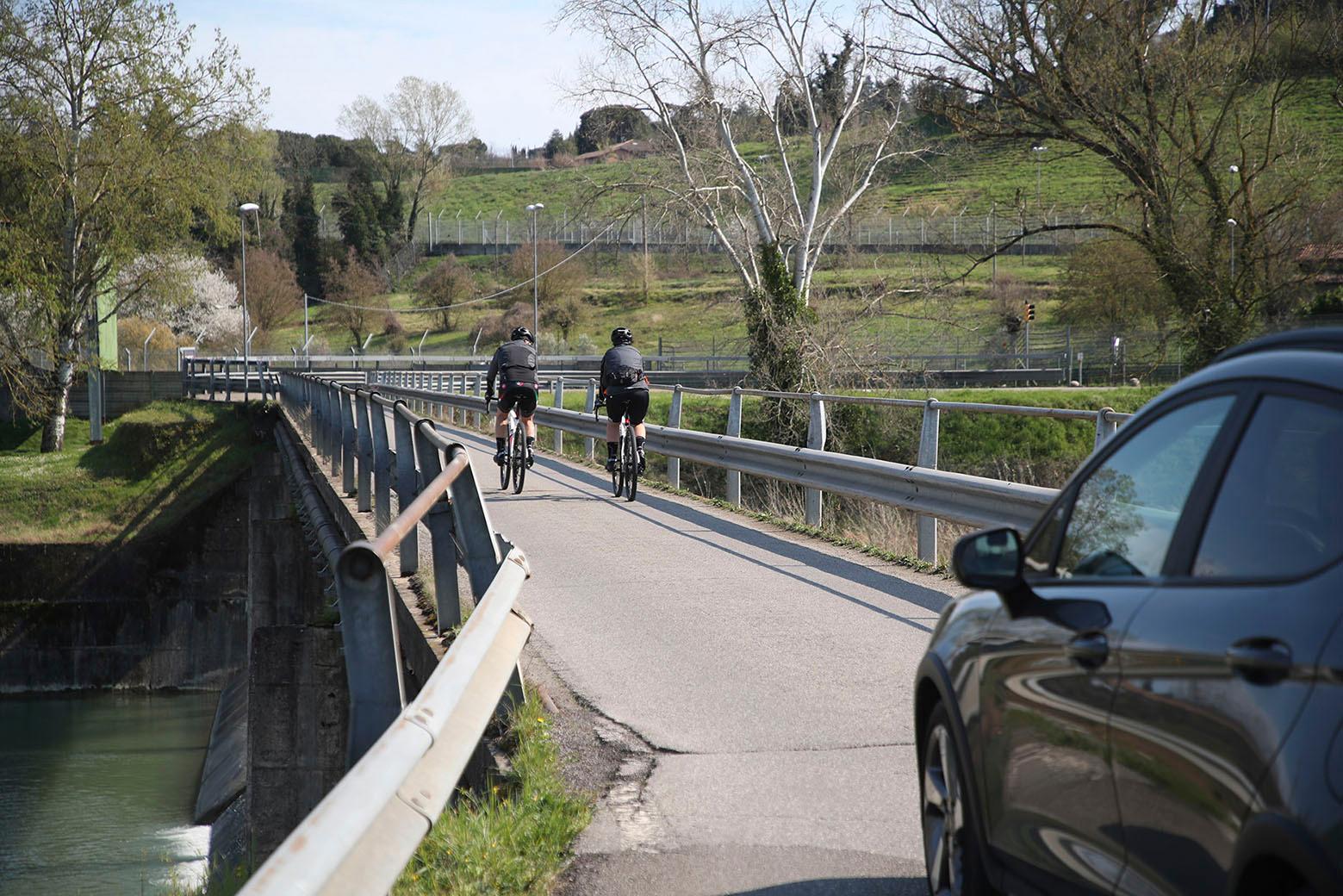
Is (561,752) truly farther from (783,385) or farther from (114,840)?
(783,385)

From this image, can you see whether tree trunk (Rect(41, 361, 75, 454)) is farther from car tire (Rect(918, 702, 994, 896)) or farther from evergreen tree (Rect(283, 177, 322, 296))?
evergreen tree (Rect(283, 177, 322, 296))

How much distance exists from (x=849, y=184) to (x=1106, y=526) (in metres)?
38.3

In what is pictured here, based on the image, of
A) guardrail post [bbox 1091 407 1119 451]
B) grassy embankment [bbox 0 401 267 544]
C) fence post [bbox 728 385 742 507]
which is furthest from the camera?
grassy embankment [bbox 0 401 267 544]

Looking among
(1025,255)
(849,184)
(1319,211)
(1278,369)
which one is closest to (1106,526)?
(1278,369)

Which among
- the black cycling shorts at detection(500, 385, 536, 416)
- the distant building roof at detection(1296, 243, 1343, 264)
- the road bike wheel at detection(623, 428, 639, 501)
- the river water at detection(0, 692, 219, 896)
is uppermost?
the distant building roof at detection(1296, 243, 1343, 264)

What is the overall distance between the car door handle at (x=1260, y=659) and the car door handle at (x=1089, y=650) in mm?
512

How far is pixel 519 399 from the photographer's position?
17609mm

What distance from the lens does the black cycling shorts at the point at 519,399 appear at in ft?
→ 57.4

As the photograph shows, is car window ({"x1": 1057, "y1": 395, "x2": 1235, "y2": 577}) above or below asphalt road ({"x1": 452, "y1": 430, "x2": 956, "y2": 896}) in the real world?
above

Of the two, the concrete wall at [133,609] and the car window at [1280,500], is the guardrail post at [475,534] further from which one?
the concrete wall at [133,609]

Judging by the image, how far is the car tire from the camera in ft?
11.9

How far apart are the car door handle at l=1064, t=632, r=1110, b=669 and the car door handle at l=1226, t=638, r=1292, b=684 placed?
1.68 ft

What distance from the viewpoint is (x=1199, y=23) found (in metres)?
22.5

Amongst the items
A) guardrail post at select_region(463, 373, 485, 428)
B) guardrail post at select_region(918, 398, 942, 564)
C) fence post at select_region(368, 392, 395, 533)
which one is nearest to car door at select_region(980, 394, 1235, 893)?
guardrail post at select_region(918, 398, 942, 564)
